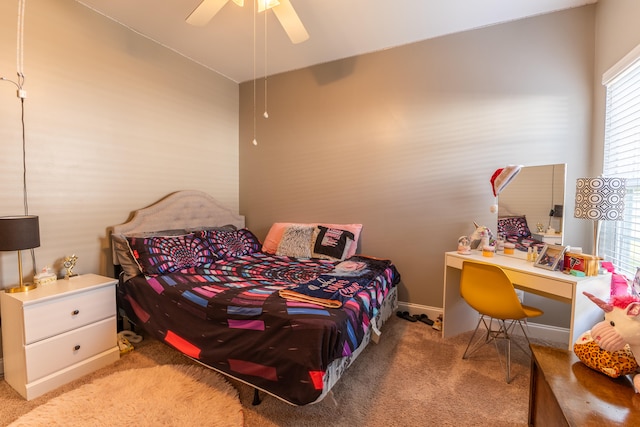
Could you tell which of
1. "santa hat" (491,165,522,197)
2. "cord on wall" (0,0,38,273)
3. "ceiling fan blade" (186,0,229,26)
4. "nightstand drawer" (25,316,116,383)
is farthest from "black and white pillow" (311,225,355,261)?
"cord on wall" (0,0,38,273)

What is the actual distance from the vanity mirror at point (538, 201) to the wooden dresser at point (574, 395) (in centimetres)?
114

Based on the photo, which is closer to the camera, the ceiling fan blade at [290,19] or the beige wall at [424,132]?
the ceiling fan blade at [290,19]

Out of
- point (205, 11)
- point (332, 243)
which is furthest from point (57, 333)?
point (205, 11)

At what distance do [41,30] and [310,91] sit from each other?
2247 mm

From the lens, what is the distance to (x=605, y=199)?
5.66 ft

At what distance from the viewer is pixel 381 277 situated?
2332mm

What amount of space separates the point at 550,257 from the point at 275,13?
8.14ft

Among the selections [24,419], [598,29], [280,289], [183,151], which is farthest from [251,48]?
[24,419]

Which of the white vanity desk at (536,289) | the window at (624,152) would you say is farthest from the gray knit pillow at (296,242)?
the window at (624,152)

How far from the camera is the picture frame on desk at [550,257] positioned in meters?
1.89

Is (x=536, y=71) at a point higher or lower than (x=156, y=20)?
lower

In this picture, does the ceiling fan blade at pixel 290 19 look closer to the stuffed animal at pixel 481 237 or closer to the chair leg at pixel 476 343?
the stuffed animal at pixel 481 237

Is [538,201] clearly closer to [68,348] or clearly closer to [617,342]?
[617,342]

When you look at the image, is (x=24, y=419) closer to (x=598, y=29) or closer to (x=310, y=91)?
(x=310, y=91)
